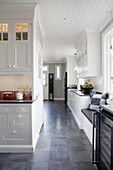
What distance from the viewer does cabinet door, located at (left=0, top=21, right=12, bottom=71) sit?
2797 millimetres

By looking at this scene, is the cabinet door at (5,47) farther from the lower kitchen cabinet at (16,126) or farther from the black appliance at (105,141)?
the black appliance at (105,141)

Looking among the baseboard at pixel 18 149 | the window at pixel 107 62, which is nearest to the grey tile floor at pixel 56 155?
the baseboard at pixel 18 149

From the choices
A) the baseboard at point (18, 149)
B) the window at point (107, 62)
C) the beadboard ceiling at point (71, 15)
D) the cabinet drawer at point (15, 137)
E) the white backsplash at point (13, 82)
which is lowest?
the baseboard at point (18, 149)

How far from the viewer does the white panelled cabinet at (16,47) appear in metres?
2.79

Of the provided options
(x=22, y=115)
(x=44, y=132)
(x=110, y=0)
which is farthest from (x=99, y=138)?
(x=110, y=0)

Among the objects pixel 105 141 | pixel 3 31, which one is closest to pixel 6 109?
pixel 3 31

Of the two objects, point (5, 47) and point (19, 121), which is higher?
point (5, 47)

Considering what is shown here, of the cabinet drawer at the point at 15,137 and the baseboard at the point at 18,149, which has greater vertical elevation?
the cabinet drawer at the point at 15,137

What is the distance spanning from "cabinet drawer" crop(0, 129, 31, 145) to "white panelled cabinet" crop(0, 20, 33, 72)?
1.20 metres

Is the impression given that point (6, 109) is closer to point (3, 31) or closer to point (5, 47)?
point (5, 47)

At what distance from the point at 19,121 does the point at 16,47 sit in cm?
146

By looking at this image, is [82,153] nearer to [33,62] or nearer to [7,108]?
[7,108]

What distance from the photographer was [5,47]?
2814 mm

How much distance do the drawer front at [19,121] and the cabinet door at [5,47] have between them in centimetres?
95
